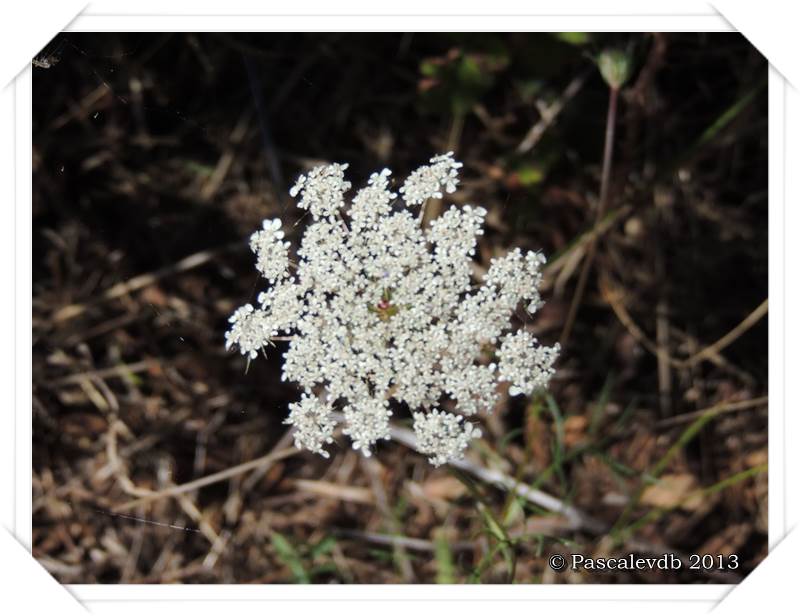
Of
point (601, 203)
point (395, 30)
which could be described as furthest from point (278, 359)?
point (601, 203)

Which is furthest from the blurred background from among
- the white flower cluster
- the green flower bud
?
the white flower cluster

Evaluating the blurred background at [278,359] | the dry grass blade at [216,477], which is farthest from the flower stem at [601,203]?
the dry grass blade at [216,477]

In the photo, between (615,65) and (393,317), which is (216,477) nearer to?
(393,317)

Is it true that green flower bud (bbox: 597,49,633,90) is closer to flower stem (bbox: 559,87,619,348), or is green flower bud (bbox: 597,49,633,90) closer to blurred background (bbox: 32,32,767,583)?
flower stem (bbox: 559,87,619,348)

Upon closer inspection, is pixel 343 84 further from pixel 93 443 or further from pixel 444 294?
pixel 93 443

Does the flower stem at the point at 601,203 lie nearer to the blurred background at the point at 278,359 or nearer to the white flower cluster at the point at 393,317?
the blurred background at the point at 278,359
